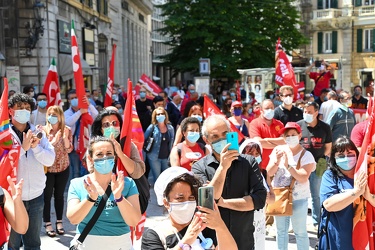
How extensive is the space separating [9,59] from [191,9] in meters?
15.3

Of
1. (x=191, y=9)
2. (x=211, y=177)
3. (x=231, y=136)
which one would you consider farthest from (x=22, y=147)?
(x=191, y=9)

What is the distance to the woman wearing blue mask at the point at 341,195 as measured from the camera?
4.35m

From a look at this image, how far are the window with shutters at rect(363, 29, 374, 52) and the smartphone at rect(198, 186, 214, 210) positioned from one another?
5033cm

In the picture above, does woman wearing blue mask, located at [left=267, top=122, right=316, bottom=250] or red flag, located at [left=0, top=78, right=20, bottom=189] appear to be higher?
red flag, located at [left=0, top=78, right=20, bottom=189]

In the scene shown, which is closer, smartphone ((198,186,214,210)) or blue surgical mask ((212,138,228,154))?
smartphone ((198,186,214,210))

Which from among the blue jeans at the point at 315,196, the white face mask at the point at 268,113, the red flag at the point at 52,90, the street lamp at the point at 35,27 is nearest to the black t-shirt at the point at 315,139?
the blue jeans at the point at 315,196

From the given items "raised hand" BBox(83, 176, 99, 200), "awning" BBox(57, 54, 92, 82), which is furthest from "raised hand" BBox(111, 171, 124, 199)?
"awning" BBox(57, 54, 92, 82)

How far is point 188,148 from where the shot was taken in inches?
281

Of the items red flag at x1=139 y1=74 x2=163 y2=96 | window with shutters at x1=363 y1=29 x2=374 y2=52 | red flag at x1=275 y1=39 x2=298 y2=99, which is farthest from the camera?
window with shutters at x1=363 y1=29 x2=374 y2=52

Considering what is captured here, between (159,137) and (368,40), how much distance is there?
45181 mm

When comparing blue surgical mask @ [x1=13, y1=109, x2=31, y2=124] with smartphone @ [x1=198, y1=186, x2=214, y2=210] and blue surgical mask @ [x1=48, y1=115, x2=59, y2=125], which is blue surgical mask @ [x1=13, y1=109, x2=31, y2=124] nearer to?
blue surgical mask @ [x1=48, y1=115, x2=59, y2=125]

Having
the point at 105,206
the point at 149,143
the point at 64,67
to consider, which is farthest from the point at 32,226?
the point at 64,67

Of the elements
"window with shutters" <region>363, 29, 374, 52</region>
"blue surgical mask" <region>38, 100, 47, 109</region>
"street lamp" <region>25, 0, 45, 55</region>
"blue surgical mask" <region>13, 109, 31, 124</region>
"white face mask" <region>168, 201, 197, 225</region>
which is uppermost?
"window with shutters" <region>363, 29, 374, 52</region>

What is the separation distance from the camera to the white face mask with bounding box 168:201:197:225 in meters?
3.21
